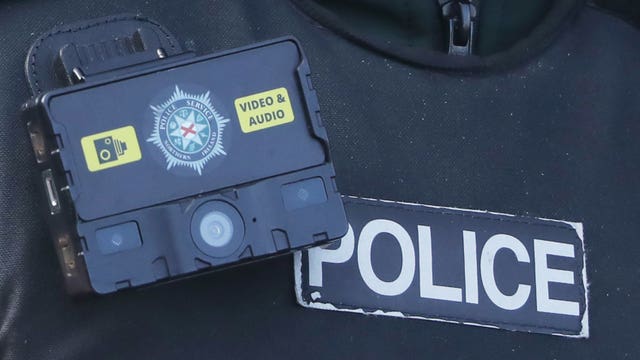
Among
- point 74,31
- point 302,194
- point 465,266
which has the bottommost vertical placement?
point 465,266

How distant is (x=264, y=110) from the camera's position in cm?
99

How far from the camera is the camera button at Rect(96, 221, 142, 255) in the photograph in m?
0.95

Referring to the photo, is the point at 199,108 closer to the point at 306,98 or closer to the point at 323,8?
the point at 306,98

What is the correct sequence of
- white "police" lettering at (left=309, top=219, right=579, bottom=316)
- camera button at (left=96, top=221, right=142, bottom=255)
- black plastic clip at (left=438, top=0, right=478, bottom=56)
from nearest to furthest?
camera button at (left=96, top=221, right=142, bottom=255), white "police" lettering at (left=309, top=219, right=579, bottom=316), black plastic clip at (left=438, top=0, right=478, bottom=56)

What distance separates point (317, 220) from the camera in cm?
100

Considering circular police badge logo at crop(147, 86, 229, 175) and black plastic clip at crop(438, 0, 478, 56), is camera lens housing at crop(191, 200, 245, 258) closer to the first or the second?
circular police badge logo at crop(147, 86, 229, 175)

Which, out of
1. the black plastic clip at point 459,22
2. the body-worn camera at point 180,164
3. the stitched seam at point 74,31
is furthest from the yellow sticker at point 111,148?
the black plastic clip at point 459,22

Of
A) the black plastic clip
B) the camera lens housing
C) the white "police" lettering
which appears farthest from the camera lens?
the black plastic clip

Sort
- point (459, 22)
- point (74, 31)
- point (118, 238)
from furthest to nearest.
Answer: point (459, 22), point (74, 31), point (118, 238)

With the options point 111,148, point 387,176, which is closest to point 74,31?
point 111,148

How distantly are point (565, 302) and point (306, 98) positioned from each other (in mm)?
325

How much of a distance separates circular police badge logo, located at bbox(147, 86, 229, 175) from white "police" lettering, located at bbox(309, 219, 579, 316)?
0.15 metres

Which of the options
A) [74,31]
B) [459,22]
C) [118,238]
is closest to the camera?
[118,238]

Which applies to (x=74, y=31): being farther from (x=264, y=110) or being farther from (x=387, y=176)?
(x=387, y=176)
